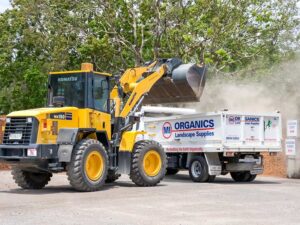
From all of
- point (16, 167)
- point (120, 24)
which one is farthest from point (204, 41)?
point (16, 167)

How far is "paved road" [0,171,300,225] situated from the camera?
1112cm

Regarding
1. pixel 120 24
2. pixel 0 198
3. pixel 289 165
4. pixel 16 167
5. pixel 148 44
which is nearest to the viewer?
pixel 0 198

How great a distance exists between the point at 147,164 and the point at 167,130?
141 inches

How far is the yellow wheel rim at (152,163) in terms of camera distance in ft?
58.3

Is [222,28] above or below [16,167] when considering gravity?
above

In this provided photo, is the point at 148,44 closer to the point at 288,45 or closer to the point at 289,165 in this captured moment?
the point at 288,45

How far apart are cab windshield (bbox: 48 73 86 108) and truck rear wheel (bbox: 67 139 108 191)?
120cm

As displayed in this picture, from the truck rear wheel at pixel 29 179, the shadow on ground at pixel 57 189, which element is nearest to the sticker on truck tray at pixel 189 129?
the shadow on ground at pixel 57 189

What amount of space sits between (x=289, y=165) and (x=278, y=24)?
12.6 metres

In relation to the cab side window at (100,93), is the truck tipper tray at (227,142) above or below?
below

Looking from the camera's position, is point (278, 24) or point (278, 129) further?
point (278, 24)

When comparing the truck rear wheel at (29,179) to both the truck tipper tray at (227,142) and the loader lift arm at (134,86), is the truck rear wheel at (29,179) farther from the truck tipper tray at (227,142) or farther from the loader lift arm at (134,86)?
the truck tipper tray at (227,142)

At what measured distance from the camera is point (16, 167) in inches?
668

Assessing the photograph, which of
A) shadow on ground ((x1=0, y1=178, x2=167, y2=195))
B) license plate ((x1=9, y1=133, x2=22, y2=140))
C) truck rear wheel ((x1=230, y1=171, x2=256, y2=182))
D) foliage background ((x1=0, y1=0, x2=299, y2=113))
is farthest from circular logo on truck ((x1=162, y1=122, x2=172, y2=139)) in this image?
foliage background ((x1=0, y1=0, x2=299, y2=113))
